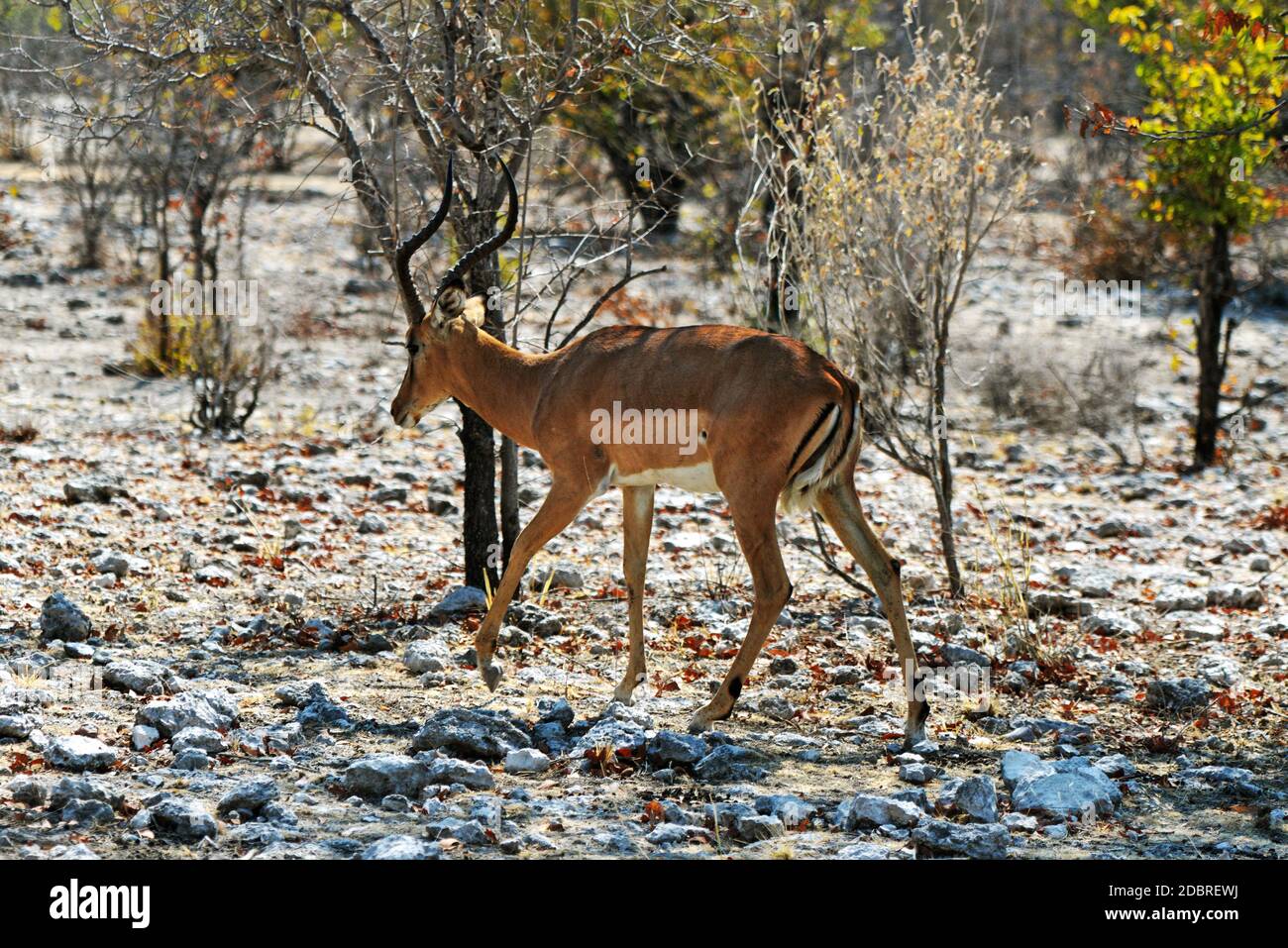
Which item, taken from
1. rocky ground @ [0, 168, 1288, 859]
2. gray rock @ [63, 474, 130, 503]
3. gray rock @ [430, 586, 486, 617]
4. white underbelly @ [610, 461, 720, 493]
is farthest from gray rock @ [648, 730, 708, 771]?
gray rock @ [63, 474, 130, 503]

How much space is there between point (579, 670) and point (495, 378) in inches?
67.5

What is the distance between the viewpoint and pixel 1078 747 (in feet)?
24.3

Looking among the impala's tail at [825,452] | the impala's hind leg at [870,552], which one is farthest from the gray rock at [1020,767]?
the impala's tail at [825,452]

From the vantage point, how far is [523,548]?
8250 millimetres

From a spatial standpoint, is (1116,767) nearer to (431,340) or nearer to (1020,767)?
(1020,767)

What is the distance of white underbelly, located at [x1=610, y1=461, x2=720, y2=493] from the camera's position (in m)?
7.95

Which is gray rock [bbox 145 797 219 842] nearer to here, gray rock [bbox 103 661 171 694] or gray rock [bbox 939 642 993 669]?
gray rock [bbox 103 661 171 694]

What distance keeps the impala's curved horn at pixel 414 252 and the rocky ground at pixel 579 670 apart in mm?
1865

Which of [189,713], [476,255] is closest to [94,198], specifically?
[476,255]

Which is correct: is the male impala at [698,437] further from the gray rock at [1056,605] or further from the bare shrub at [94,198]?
the bare shrub at [94,198]

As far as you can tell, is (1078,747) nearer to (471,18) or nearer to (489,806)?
(489,806)

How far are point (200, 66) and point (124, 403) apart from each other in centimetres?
745

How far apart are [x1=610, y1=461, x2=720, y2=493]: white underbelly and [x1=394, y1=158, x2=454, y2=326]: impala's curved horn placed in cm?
161

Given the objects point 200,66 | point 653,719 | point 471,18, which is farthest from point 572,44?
point 653,719
